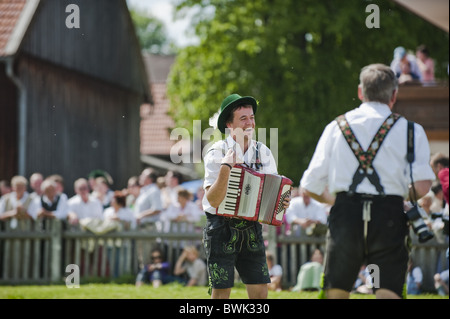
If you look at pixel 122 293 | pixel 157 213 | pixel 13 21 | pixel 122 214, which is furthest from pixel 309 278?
pixel 13 21

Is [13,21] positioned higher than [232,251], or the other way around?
[13,21]

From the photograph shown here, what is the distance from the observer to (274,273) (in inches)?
462

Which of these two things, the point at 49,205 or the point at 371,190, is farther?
the point at 49,205

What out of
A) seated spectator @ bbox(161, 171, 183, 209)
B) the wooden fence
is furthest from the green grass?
seated spectator @ bbox(161, 171, 183, 209)

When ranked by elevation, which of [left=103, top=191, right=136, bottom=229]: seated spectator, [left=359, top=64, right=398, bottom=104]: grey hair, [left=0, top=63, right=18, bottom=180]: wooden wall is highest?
[left=0, top=63, right=18, bottom=180]: wooden wall

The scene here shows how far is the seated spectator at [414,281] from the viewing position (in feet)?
36.2

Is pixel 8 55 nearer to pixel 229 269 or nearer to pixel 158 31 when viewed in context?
pixel 229 269

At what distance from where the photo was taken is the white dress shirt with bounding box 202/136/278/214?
5.96 metres

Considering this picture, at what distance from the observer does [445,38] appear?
22688 millimetres

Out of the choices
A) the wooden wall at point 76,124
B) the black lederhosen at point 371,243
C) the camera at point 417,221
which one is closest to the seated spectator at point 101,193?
the wooden wall at point 76,124

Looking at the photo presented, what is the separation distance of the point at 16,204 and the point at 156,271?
116 inches

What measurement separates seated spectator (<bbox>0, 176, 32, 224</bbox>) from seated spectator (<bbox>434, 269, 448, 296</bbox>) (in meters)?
6.79

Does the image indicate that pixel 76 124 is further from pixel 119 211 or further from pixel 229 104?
pixel 229 104

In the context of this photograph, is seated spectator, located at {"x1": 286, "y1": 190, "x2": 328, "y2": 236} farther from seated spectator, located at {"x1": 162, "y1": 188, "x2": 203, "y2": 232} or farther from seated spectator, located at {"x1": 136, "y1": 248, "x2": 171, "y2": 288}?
seated spectator, located at {"x1": 136, "y1": 248, "x2": 171, "y2": 288}
